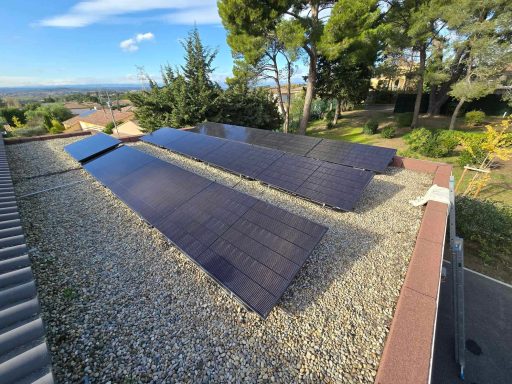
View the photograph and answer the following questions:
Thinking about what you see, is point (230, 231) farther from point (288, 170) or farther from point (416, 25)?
point (416, 25)

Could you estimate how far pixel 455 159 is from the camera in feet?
47.2

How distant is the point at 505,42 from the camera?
1470cm

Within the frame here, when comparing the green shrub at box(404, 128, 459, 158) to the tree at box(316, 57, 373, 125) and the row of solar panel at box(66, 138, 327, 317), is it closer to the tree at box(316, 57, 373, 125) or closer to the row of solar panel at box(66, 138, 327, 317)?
the tree at box(316, 57, 373, 125)

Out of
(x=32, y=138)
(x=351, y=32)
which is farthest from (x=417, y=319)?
(x=32, y=138)

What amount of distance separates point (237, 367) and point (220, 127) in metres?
13.7

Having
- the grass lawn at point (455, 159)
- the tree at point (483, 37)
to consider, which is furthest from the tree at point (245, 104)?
the tree at point (483, 37)

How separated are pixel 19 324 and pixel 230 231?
121 inches

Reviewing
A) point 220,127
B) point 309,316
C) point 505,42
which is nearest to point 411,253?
point 309,316

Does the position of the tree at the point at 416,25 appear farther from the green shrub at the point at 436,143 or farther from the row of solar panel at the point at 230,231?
the row of solar panel at the point at 230,231

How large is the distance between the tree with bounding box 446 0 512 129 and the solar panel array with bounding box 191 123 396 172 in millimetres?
12228

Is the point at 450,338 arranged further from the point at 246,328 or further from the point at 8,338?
the point at 8,338

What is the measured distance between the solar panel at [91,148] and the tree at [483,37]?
22.6m

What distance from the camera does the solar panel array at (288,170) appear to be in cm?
689

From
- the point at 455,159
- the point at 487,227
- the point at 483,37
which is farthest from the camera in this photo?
the point at 483,37
